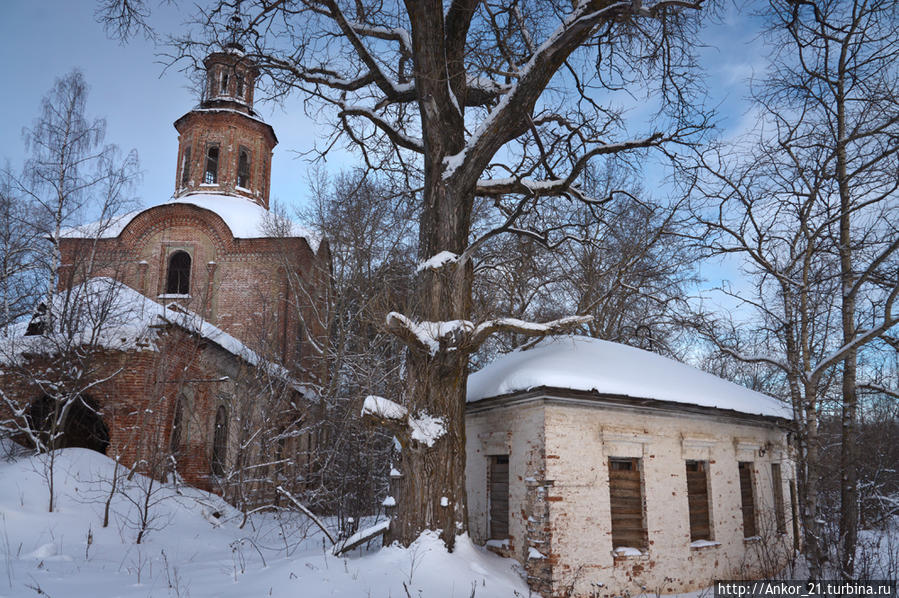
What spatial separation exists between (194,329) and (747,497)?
1301cm

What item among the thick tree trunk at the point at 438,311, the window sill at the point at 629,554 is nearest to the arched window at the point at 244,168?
the thick tree trunk at the point at 438,311

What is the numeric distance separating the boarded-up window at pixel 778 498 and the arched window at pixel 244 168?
22950 millimetres

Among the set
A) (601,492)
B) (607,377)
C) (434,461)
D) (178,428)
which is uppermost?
(607,377)

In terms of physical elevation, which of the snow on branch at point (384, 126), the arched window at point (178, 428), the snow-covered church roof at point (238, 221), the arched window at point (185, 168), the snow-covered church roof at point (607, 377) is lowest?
the arched window at point (178, 428)

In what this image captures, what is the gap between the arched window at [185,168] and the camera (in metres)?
25.8

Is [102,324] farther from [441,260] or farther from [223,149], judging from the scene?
[223,149]

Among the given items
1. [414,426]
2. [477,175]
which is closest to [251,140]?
[477,175]

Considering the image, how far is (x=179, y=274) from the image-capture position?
23.2m

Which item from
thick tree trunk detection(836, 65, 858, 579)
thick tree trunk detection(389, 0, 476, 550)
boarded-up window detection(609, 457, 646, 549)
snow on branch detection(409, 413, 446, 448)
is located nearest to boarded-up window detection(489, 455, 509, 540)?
thick tree trunk detection(389, 0, 476, 550)

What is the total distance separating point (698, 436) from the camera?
35.4ft

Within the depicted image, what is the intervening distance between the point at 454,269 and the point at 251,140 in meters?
20.6

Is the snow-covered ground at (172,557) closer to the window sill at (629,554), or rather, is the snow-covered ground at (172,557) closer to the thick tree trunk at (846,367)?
the window sill at (629,554)

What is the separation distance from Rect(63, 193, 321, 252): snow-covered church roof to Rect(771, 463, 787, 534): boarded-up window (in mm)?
17628

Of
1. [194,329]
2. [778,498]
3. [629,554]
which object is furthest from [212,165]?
[778,498]
